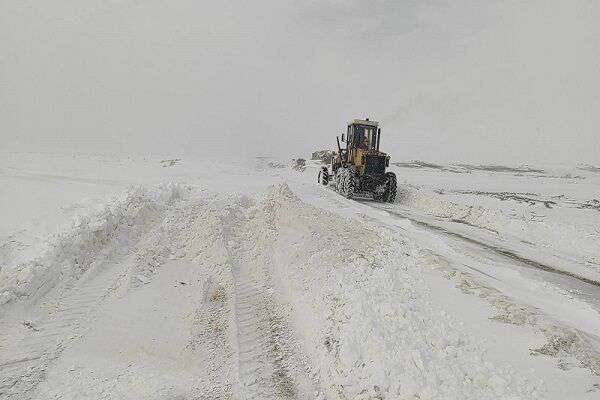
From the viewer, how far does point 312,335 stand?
5.22 meters

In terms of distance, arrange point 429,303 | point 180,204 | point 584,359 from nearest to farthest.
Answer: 1. point 584,359
2. point 429,303
3. point 180,204

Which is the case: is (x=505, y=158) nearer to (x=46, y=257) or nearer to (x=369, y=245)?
(x=369, y=245)

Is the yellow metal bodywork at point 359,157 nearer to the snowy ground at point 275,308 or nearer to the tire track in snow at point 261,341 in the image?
the snowy ground at point 275,308

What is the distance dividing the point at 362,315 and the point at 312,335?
701 millimetres

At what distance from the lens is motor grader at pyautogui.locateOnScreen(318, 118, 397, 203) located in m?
18.3

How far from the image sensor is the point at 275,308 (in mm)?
6094

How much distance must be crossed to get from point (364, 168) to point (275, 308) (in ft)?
42.8

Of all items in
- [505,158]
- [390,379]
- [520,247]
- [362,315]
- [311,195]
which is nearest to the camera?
[390,379]

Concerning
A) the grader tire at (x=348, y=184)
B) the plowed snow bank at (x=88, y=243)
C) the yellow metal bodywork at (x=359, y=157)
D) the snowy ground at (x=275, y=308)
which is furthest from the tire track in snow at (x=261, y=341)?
the yellow metal bodywork at (x=359, y=157)

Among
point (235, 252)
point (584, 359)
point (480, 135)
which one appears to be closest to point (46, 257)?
point (235, 252)

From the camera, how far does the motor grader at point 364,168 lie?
18.3 meters

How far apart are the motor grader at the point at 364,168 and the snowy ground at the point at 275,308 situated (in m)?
7.17

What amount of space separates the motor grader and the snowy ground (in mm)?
7166

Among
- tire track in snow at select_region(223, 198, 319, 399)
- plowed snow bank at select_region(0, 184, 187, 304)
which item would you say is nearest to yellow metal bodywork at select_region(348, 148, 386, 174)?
plowed snow bank at select_region(0, 184, 187, 304)
